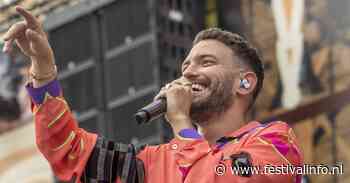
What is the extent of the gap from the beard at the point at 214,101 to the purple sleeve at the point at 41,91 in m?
0.58

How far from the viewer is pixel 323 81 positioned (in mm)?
15586

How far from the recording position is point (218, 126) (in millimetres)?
5402

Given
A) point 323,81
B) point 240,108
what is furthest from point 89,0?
point 240,108

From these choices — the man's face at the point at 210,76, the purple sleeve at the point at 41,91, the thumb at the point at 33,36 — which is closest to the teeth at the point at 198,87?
the man's face at the point at 210,76

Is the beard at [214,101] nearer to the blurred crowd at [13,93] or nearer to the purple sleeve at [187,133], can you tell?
the purple sleeve at [187,133]

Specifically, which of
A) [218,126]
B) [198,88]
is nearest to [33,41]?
[198,88]

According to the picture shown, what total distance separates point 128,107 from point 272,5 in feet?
7.93

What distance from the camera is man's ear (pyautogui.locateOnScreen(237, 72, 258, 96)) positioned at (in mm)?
5500

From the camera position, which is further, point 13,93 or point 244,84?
point 13,93

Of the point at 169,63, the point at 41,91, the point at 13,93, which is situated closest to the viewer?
the point at 41,91

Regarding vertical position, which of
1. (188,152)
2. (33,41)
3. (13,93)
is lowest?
(13,93)

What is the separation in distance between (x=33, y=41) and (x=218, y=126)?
90 centimetres

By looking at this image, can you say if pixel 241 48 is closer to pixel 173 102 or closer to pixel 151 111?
pixel 173 102

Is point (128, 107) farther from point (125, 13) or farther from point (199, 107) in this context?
point (199, 107)
